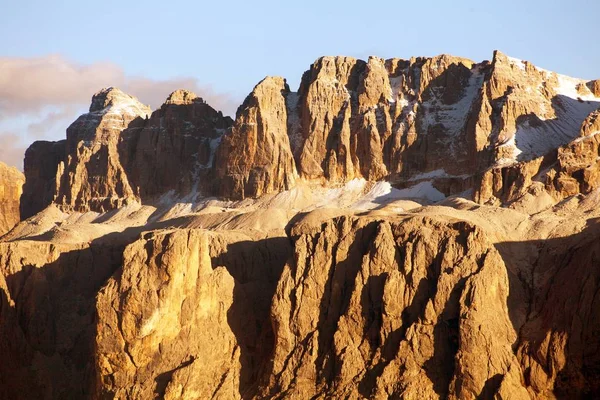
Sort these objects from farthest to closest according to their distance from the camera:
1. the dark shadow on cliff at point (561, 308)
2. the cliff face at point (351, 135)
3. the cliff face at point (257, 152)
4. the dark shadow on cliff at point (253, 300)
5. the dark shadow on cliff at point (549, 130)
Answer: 1. the cliff face at point (257, 152)
2. the cliff face at point (351, 135)
3. the dark shadow on cliff at point (549, 130)
4. the dark shadow on cliff at point (253, 300)
5. the dark shadow on cliff at point (561, 308)

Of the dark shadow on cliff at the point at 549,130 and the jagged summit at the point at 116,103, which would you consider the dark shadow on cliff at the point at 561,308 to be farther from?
the jagged summit at the point at 116,103

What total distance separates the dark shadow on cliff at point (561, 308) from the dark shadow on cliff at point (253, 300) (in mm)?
14091

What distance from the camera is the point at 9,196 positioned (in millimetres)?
163875

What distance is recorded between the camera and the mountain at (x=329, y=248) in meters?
78.2

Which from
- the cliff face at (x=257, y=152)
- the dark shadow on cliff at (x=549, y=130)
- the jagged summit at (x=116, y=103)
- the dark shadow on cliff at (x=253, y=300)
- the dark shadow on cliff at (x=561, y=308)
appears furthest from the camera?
the jagged summit at (x=116, y=103)

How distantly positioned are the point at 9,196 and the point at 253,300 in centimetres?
8032

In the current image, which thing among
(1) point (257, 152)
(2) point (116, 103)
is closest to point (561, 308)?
(1) point (257, 152)

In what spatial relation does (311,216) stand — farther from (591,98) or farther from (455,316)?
(591,98)

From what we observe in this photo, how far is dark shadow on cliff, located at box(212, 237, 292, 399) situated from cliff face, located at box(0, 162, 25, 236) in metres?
64.6

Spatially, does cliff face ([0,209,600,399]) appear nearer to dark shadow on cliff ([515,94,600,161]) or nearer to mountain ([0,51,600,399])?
mountain ([0,51,600,399])

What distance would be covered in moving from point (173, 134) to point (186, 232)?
72.9 m

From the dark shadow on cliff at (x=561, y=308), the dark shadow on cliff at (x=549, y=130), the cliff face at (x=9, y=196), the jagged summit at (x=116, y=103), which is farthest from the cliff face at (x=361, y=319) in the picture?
the jagged summit at (x=116, y=103)

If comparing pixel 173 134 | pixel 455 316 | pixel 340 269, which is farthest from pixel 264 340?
pixel 173 134

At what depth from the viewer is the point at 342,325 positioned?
8038cm
